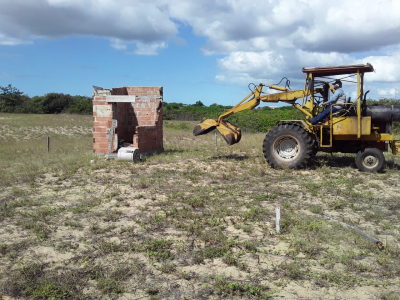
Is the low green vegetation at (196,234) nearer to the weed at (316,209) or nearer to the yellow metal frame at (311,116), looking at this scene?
the weed at (316,209)

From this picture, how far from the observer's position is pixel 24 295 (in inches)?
146

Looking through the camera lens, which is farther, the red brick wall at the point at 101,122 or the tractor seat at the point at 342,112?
the red brick wall at the point at 101,122

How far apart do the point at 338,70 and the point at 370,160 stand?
2.33 m

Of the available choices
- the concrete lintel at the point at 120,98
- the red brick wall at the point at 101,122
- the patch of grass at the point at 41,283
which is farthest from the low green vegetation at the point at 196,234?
the concrete lintel at the point at 120,98

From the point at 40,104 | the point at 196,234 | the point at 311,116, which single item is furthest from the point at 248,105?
the point at 40,104

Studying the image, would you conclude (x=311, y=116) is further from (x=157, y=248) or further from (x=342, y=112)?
(x=157, y=248)

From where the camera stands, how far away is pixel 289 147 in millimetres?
10039

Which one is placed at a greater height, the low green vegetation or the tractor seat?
the tractor seat

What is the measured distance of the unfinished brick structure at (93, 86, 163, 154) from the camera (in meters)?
11.9

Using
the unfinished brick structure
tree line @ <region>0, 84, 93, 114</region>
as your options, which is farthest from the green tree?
the unfinished brick structure

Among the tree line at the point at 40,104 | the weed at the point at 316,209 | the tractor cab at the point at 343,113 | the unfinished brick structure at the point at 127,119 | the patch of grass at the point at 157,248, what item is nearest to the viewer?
the patch of grass at the point at 157,248

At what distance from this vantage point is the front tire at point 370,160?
9023 mm

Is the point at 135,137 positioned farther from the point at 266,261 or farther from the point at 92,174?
the point at 266,261

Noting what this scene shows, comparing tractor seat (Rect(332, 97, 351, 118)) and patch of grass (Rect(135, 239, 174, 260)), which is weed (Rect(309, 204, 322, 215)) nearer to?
patch of grass (Rect(135, 239, 174, 260))
